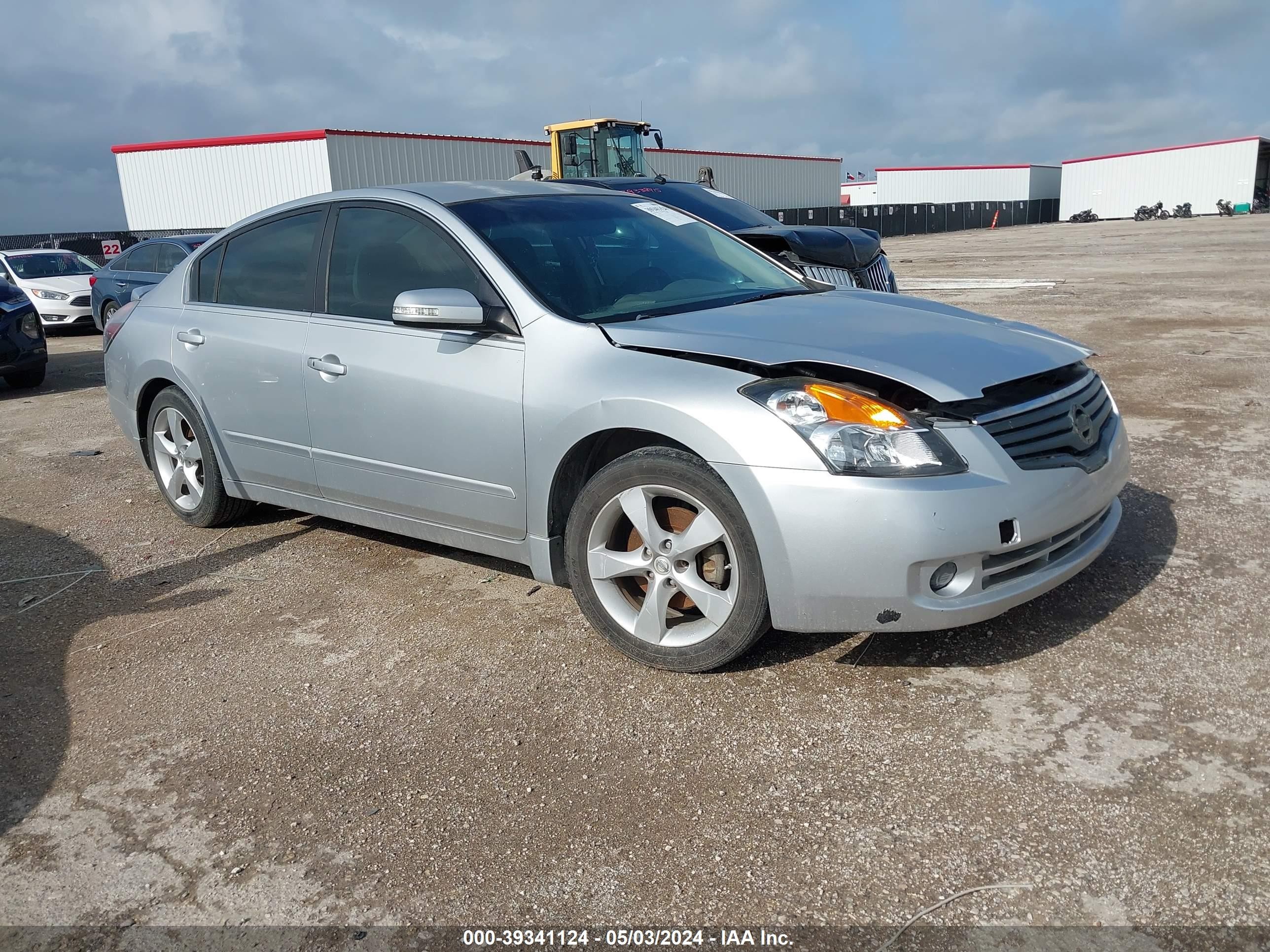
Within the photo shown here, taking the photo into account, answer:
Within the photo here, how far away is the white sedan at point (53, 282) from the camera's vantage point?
54.2 feet

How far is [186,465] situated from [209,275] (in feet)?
3.18

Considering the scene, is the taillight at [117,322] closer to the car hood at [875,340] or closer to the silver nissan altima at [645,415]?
the silver nissan altima at [645,415]

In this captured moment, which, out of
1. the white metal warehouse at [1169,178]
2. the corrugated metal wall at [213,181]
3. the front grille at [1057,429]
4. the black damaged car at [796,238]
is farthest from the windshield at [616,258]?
the white metal warehouse at [1169,178]

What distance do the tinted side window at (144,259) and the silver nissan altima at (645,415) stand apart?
10737 millimetres

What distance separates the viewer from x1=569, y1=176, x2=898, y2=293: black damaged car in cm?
782

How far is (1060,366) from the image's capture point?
354cm

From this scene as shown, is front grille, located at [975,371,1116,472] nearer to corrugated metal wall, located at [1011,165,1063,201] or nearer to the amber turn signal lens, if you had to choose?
the amber turn signal lens

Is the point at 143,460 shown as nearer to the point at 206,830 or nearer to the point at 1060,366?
the point at 206,830

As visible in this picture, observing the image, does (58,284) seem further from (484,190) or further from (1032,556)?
(1032,556)

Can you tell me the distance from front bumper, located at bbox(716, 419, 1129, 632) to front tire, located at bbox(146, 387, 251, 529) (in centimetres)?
307

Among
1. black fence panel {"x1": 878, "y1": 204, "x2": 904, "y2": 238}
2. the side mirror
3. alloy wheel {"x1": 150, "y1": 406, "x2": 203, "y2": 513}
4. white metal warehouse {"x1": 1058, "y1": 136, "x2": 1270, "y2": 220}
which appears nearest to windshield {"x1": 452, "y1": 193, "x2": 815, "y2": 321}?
the side mirror

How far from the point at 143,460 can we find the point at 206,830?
347 cm

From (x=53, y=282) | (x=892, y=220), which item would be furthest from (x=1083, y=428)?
(x=892, y=220)

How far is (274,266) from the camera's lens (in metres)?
4.74
